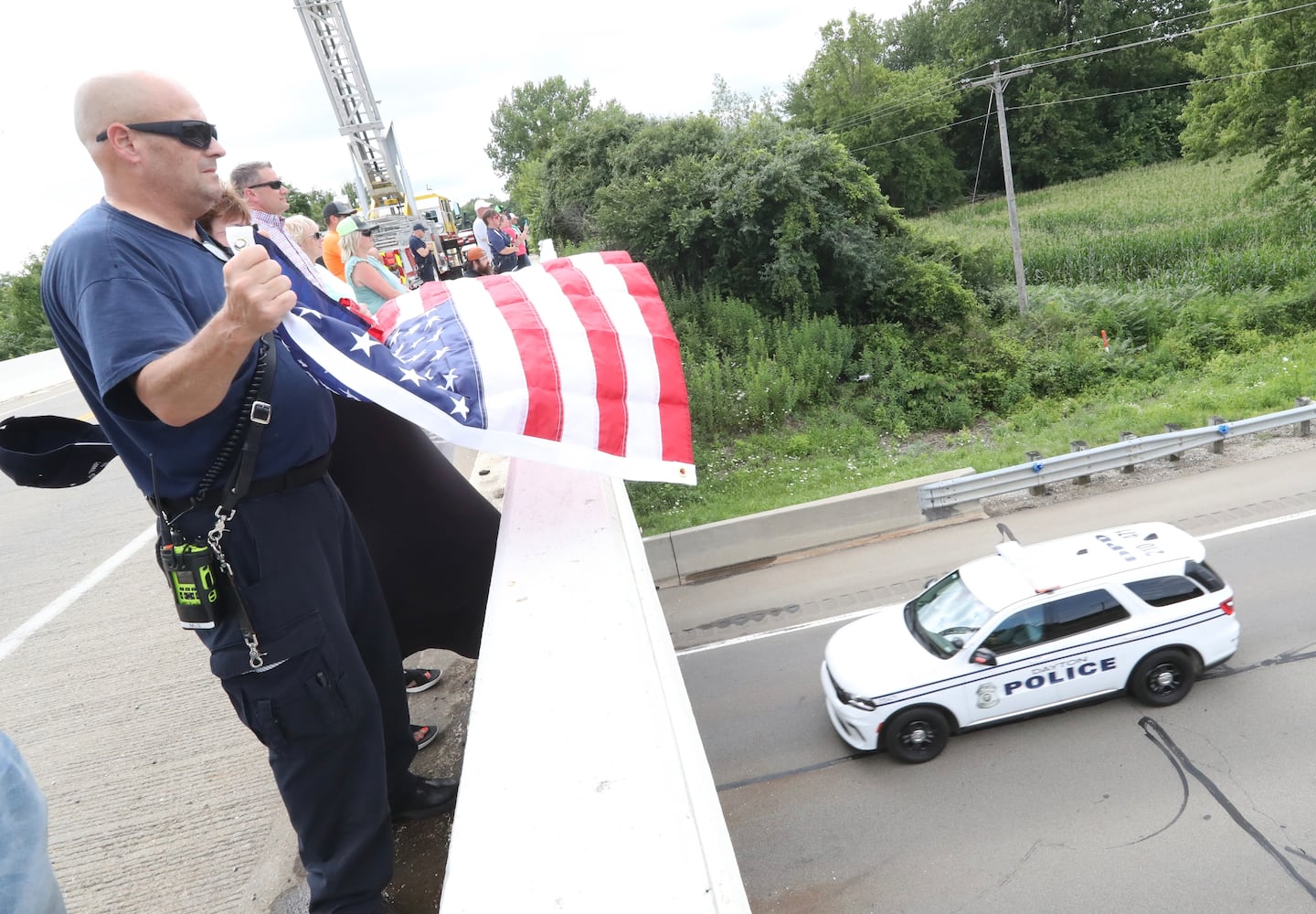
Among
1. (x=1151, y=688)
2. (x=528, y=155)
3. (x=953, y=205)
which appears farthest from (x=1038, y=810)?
(x=528, y=155)

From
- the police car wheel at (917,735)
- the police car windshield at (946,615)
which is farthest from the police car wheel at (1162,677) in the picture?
the police car wheel at (917,735)

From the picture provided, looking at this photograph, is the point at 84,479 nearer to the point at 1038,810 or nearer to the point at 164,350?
the point at 164,350

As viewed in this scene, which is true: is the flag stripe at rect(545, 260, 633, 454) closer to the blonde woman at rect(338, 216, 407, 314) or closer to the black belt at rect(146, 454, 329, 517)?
the black belt at rect(146, 454, 329, 517)

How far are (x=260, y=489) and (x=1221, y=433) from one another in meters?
13.5

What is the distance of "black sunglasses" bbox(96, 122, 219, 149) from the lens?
201 cm

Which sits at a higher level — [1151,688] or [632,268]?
[632,268]

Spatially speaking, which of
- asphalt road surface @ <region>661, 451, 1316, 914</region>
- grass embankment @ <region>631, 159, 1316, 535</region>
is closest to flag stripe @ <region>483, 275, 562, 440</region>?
asphalt road surface @ <region>661, 451, 1316, 914</region>

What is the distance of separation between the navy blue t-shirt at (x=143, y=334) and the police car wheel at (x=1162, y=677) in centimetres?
698

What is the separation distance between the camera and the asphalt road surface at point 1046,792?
5281 mm

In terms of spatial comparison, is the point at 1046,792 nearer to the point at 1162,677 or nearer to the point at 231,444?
the point at 1162,677

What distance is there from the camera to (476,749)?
2012mm

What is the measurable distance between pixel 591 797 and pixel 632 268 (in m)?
2.55

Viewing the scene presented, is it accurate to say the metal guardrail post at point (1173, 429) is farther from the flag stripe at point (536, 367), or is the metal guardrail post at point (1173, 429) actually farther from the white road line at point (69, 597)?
the white road line at point (69, 597)

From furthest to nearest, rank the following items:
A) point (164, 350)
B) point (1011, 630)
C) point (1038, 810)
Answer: point (1011, 630) → point (1038, 810) → point (164, 350)
